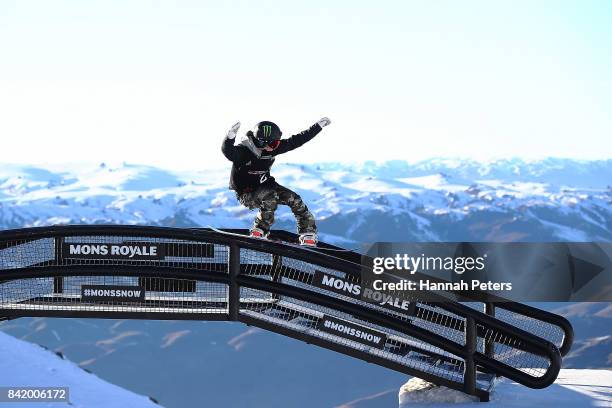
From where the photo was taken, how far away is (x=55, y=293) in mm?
16000

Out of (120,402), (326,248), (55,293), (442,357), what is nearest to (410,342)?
(442,357)

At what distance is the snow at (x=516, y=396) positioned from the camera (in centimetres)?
1443

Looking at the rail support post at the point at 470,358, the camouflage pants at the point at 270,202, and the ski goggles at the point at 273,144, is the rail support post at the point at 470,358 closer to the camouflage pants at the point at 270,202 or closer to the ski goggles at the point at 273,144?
the camouflage pants at the point at 270,202

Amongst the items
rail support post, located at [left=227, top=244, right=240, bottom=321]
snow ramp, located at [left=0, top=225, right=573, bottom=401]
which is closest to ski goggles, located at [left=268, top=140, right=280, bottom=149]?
snow ramp, located at [left=0, top=225, right=573, bottom=401]


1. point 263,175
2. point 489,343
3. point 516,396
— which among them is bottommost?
point 516,396

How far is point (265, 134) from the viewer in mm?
15273

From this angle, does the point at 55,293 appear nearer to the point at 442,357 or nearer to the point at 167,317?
the point at 167,317

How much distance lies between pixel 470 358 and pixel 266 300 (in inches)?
147

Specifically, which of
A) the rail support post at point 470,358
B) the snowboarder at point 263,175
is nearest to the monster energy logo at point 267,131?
the snowboarder at point 263,175

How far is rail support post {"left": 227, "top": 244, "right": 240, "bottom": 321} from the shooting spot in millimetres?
14672

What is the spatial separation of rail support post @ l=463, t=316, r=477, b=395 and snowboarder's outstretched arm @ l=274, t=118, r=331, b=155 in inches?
169
